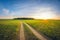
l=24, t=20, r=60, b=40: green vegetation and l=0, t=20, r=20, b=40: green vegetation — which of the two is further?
l=24, t=20, r=60, b=40: green vegetation

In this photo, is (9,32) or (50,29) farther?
(50,29)

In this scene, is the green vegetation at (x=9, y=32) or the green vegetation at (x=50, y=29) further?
the green vegetation at (x=50, y=29)
